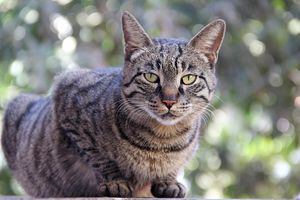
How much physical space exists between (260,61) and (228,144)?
854 millimetres

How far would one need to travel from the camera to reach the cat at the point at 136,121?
4.22 metres

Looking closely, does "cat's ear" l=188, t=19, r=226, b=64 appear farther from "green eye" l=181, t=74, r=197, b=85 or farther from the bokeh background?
the bokeh background

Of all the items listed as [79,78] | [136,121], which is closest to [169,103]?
[136,121]

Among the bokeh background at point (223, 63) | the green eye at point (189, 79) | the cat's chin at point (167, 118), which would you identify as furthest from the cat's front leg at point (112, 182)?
the bokeh background at point (223, 63)

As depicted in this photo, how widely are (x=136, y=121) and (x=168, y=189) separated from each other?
38 centimetres

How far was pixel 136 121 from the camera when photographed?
4.34 metres

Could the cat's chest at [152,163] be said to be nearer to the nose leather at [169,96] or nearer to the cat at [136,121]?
the cat at [136,121]

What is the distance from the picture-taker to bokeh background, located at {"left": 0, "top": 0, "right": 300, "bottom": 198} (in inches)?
257

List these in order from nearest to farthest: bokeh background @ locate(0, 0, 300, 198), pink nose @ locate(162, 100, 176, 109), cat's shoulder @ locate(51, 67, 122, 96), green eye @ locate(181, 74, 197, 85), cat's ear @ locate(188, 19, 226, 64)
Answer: pink nose @ locate(162, 100, 176, 109) → green eye @ locate(181, 74, 197, 85) → cat's ear @ locate(188, 19, 226, 64) → cat's shoulder @ locate(51, 67, 122, 96) → bokeh background @ locate(0, 0, 300, 198)

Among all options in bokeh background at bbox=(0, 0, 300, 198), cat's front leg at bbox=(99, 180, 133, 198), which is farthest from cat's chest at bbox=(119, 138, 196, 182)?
bokeh background at bbox=(0, 0, 300, 198)

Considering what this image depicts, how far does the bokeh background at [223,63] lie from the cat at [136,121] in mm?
1760

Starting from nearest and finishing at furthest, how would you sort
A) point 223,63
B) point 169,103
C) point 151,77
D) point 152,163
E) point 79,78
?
point 169,103 → point 151,77 → point 152,163 → point 79,78 → point 223,63

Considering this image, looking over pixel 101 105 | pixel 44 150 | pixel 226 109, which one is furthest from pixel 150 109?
pixel 226 109

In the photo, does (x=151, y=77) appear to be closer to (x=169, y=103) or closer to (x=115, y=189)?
(x=169, y=103)
